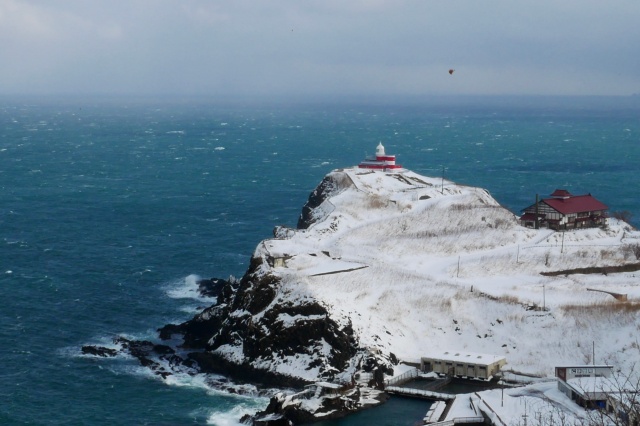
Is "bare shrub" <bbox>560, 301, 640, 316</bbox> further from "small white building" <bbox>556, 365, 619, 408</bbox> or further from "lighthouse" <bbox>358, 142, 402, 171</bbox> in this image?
"lighthouse" <bbox>358, 142, 402, 171</bbox>

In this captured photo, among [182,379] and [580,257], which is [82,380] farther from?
[580,257]

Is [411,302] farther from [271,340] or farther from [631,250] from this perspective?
[631,250]

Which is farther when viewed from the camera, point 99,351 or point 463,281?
point 463,281

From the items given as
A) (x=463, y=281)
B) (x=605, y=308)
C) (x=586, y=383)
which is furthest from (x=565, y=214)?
(x=586, y=383)

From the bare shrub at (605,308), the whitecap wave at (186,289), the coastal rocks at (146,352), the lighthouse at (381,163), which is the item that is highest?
the lighthouse at (381,163)

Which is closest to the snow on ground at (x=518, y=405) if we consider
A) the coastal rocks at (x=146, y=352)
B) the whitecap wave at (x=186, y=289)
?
the coastal rocks at (x=146, y=352)

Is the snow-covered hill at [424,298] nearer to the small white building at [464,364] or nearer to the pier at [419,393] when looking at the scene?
the small white building at [464,364]
